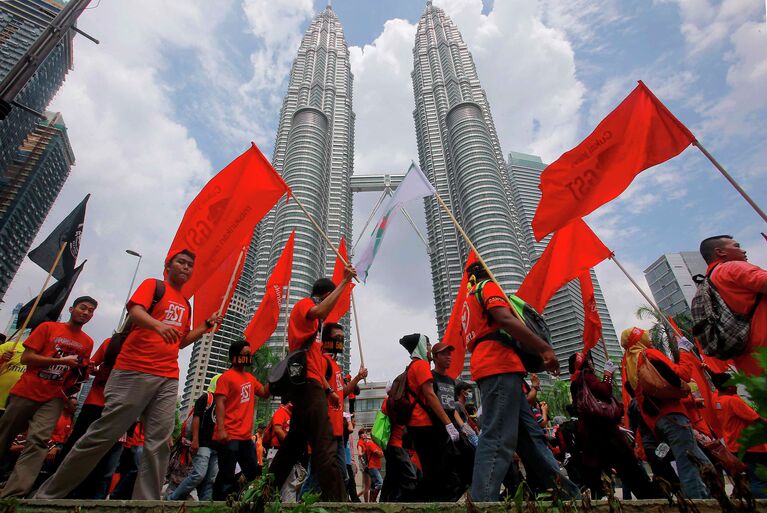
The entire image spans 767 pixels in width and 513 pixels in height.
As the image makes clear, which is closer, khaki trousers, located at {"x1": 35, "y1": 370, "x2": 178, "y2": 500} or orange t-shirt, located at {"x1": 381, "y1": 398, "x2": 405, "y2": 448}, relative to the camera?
khaki trousers, located at {"x1": 35, "y1": 370, "x2": 178, "y2": 500}

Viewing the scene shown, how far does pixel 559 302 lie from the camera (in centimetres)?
7681

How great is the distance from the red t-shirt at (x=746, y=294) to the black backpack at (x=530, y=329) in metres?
1.27

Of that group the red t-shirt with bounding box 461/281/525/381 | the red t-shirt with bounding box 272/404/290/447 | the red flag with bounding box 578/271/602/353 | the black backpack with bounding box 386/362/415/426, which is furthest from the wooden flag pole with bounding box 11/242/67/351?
the red flag with bounding box 578/271/602/353

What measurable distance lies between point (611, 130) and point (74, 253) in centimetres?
790

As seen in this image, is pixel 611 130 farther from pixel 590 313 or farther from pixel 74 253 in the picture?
pixel 74 253

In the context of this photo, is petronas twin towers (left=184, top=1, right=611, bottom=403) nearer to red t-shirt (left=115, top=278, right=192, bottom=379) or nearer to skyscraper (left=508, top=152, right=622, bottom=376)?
skyscraper (left=508, top=152, right=622, bottom=376)

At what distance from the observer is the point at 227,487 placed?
167 inches

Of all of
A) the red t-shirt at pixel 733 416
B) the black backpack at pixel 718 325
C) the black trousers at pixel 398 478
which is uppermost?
the black backpack at pixel 718 325

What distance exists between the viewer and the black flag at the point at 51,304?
546cm

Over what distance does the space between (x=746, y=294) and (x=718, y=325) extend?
0.28 meters

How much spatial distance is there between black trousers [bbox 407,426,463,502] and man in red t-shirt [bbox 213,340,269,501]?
1.82 m

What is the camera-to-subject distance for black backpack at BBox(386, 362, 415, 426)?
13.5ft

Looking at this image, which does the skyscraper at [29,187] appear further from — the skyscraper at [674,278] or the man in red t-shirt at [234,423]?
the skyscraper at [674,278]

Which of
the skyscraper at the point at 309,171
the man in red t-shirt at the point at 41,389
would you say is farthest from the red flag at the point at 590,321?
the skyscraper at the point at 309,171
